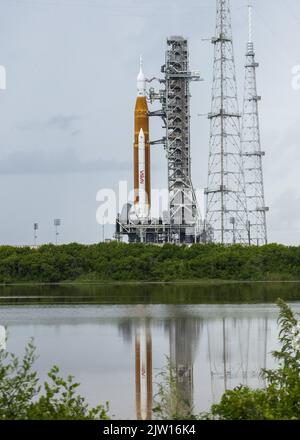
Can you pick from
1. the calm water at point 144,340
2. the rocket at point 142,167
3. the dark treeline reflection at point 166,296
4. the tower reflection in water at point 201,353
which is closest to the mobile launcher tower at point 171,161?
the rocket at point 142,167

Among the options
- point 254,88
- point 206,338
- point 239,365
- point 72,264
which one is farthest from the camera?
point 72,264

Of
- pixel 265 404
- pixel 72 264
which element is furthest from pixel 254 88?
pixel 265 404

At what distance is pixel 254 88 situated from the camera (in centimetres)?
8206

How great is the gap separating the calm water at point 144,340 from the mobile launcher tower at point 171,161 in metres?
24.7

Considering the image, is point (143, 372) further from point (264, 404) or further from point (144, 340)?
point (264, 404)

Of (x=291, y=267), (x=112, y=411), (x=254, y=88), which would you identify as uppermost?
(x=254, y=88)

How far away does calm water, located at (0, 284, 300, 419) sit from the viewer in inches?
995

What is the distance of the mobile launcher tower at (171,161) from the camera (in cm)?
8712

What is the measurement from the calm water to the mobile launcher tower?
24745 millimetres

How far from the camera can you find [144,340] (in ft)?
120

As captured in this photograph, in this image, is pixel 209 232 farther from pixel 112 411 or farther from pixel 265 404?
pixel 265 404

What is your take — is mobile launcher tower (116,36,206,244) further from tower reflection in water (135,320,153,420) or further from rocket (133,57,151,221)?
tower reflection in water (135,320,153,420)

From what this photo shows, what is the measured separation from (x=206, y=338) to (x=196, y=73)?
2117 inches

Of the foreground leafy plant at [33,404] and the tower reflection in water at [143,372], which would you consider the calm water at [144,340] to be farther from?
the foreground leafy plant at [33,404]
